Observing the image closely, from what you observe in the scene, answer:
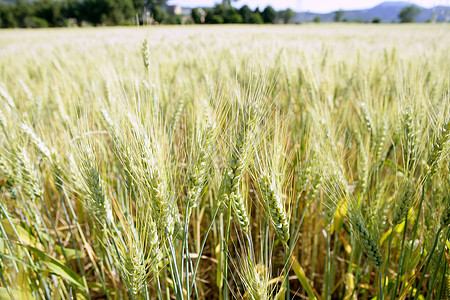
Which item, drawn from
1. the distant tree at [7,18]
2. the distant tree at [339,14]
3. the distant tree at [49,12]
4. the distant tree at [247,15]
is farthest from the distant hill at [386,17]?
the distant tree at [7,18]

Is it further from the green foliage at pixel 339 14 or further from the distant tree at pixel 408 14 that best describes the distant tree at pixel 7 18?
the distant tree at pixel 408 14

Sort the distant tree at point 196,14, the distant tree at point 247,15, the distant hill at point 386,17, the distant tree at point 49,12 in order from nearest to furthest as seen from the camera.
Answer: the distant tree at point 247,15 → the distant hill at point 386,17 → the distant tree at point 196,14 → the distant tree at point 49,12

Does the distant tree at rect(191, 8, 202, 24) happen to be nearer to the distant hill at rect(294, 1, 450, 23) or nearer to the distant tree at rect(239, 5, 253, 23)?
the distant hill at rect(294, 1, 450, 23)

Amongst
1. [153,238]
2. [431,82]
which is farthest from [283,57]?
[153,238]

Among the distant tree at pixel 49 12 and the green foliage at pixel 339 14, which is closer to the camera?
the distant tree at pixel 49 12

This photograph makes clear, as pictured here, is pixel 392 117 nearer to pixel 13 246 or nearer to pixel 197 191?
pixel 197 191

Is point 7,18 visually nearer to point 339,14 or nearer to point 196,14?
point 196,14

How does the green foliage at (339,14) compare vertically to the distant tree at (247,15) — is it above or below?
above

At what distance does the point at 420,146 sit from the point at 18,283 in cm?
137

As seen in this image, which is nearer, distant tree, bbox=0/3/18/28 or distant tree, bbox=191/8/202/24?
distant tree, bbox=191/8/202/24

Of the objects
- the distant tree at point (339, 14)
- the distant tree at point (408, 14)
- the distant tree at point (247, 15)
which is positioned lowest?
the distant tree at point (247, 15)

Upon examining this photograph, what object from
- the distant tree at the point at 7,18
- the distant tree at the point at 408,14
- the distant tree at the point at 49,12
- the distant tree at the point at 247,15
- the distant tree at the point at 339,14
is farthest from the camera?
the distant tree at the point at 339,14

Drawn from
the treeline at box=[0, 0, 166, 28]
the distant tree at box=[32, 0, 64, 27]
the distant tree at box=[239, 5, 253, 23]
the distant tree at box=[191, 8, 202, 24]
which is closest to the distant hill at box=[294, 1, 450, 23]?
the distant tree at box=[239, 5, 253, 23]

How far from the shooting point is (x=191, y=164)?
2.53ft
